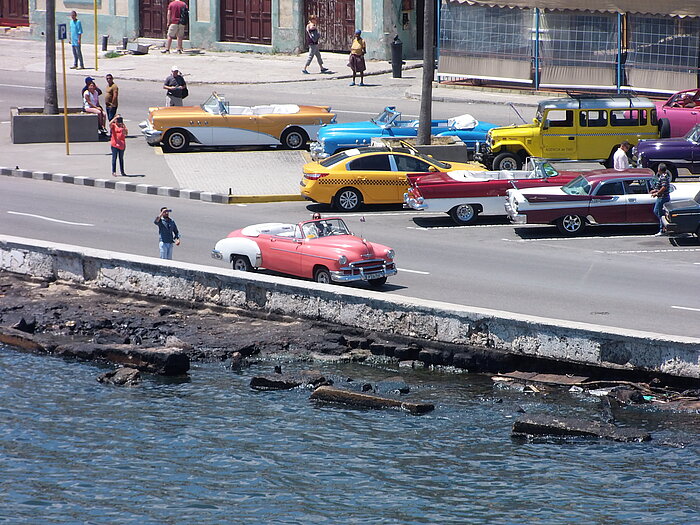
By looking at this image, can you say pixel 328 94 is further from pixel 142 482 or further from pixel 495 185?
pixel 142 482

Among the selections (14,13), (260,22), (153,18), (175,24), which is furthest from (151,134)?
(14,13)

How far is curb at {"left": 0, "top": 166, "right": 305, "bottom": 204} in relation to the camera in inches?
1085

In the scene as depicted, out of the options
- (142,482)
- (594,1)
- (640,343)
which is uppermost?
(594,1)

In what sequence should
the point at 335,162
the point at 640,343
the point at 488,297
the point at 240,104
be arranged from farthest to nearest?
the point at 240,104 < the point at 335,162 < the point at 488,297 < the point at 640,343

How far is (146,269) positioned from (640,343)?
8611 millimetres

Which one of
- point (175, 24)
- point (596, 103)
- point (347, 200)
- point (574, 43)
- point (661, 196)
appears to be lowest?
point (347, 200)

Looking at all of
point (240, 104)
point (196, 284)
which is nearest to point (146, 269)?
point (196, 284)

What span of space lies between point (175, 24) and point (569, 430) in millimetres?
35024

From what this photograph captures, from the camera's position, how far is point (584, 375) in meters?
17.2

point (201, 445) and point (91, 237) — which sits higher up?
point (91, 237)

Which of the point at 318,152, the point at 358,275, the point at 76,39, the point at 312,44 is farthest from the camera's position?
the point at 76,39

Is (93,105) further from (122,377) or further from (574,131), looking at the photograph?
(122,377)

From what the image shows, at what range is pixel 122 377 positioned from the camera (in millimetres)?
17750

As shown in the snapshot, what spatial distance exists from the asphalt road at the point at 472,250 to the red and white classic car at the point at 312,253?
0.67 meters
